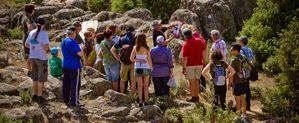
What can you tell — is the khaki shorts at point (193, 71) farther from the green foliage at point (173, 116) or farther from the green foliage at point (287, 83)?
the green foliage at point (287, 83)

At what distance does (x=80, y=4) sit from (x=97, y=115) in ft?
56.6

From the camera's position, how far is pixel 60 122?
10.9m

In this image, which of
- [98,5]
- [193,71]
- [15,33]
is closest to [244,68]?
[193,71]

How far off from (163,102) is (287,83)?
3.04m

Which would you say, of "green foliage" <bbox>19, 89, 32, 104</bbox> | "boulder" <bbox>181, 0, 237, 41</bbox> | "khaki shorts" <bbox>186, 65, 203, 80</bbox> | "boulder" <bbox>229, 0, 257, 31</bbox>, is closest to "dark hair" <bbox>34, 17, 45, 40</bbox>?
"green foliage" <bbox>19, 89, 32, 104</bbox>

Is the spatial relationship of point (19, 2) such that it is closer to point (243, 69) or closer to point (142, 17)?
point (142, 17)

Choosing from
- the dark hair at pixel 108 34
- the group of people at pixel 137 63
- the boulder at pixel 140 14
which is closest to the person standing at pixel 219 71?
the group of people at pixel 137 63

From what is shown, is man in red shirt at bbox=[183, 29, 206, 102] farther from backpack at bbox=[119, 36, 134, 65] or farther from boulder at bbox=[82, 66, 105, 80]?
boulder at bbox=[82, 66, 105, 80]

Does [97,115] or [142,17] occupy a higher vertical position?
[142,17]

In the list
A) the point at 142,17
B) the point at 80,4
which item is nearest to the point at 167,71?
the point at 142,17

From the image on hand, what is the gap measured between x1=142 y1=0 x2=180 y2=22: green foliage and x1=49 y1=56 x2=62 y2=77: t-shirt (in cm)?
1160

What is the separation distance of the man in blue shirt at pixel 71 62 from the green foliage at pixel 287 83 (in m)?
4.79

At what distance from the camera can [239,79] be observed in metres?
12.0

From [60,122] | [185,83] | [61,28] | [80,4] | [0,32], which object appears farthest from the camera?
[80,4]
